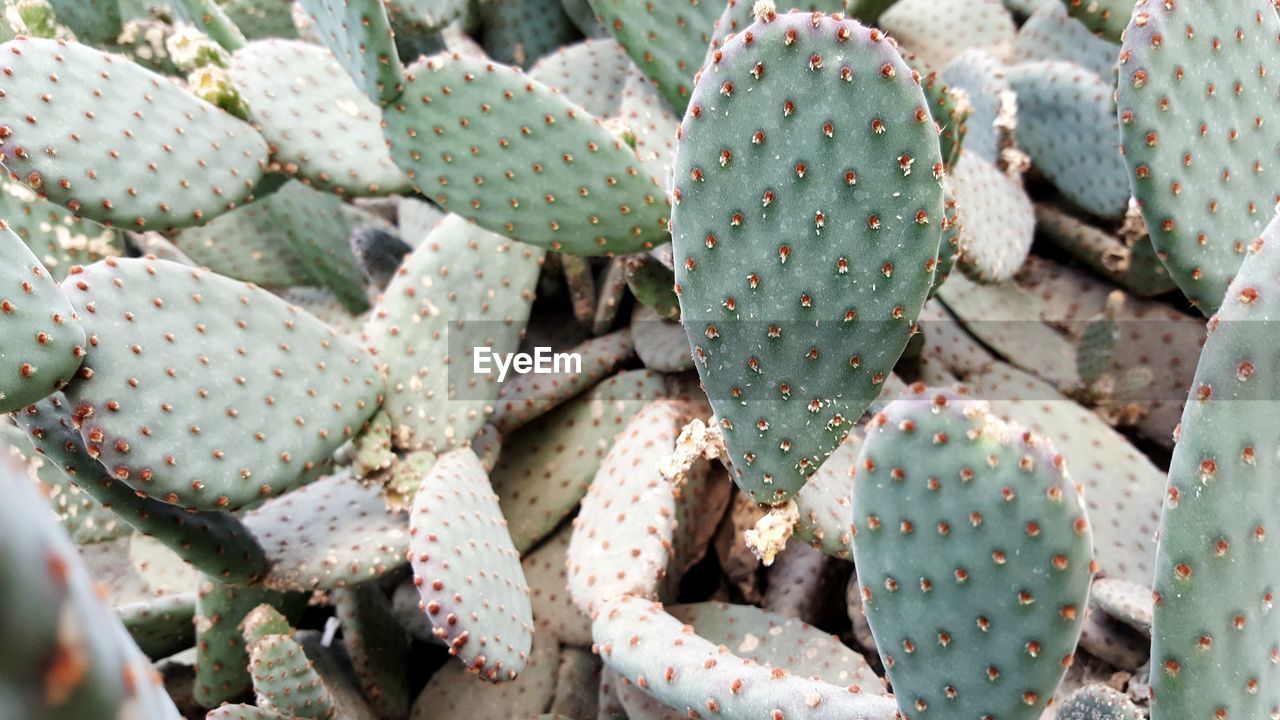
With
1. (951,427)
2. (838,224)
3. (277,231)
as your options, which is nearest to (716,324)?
(838,224)

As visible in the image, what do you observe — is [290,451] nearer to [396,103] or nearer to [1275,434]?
[396,103]

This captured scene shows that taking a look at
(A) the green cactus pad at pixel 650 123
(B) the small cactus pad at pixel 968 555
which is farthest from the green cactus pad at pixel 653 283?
(B) the small cactus pad at pixel 968 555

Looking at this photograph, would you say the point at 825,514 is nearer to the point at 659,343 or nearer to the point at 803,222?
the point at 803,222

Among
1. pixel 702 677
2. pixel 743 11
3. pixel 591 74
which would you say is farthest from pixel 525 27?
pixel 702 677

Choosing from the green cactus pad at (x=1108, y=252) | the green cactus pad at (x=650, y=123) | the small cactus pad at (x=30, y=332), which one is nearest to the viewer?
the small cactus pad at (x=30, y=332)

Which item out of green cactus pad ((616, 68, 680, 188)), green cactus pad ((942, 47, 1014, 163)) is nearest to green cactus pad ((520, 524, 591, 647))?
green cactus pad ((616, 68, 680, 188))

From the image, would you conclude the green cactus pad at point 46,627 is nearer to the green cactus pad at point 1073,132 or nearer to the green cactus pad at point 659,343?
the green cactus pad at point 659,343
